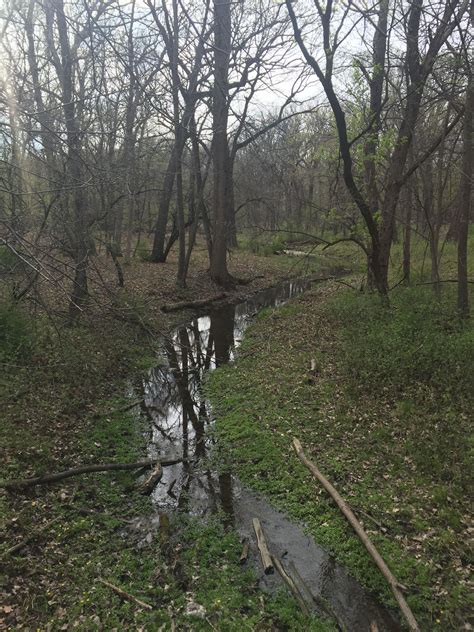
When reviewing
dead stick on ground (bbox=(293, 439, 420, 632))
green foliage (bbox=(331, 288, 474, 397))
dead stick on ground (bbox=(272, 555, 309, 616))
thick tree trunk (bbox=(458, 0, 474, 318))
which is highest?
thick tree trunk (bbox=(458, 0, 474, 318))

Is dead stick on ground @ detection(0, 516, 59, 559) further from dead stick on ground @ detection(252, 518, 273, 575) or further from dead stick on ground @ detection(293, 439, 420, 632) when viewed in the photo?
dead stick on ground @ detection(293, 439, 420, 632)

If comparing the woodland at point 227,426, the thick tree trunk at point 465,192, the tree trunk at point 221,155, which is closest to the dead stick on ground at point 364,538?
the woodland at point 227,426

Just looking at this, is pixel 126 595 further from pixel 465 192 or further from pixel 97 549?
pixel 465 192

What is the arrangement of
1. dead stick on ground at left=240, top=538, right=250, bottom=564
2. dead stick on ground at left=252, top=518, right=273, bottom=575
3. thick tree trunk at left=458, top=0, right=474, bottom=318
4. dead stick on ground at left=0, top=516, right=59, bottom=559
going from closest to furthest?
dead stick on ground at left=0, top=516, right=59, bottom=559 → dead stick on ground at left=252, top=518, right=273, bottom=575 → dead stick on ground at left=240, top=538, right=250, bottom=564 → thick tree trunk at left=458, top=0, right=474, bottom=318

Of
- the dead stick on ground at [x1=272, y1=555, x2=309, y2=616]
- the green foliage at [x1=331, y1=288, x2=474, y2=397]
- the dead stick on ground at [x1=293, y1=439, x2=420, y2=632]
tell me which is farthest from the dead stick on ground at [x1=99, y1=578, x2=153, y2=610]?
the green foliage at [x1=331, y1=288, x2=474, y2=397]

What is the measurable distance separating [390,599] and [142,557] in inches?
101

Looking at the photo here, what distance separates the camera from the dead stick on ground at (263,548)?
4.84 m

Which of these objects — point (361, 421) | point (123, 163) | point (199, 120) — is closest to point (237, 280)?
point (199, 120)

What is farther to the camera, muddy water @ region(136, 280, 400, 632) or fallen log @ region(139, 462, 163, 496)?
fallen log @ region(139, 462, 163, 496)

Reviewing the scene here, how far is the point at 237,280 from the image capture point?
789 inches

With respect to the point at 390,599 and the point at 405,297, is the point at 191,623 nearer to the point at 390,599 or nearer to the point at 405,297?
the point at 390,599

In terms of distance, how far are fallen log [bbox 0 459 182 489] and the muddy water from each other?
283 millimetres

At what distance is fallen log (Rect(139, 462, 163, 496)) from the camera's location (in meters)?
6.14

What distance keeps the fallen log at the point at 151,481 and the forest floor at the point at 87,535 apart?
0.49 ft
